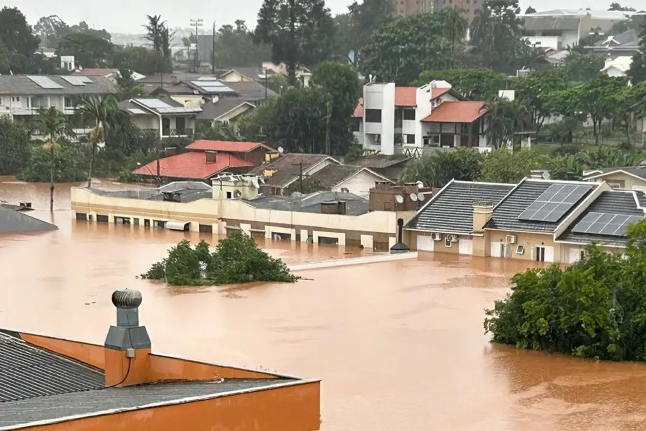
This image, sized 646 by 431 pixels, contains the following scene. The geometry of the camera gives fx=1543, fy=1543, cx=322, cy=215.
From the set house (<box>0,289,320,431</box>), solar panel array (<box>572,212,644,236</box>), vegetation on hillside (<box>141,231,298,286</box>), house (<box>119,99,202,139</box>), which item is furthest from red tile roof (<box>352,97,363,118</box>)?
house (<box>0,289,320,431</box>)

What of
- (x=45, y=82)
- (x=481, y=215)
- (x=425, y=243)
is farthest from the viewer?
(x=45, y=82)

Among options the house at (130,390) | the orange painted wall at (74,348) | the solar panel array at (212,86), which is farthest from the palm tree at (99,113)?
the house at (130,390)

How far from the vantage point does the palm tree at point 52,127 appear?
6075 cm

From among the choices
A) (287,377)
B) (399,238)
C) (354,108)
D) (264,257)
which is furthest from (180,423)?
(354,108)

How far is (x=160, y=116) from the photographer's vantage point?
240ft

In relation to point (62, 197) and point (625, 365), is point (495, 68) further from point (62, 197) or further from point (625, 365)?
point (625, 365)

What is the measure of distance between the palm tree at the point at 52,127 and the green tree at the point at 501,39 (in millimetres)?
34916

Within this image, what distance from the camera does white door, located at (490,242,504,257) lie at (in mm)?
39844

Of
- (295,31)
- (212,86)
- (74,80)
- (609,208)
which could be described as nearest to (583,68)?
(295,31)

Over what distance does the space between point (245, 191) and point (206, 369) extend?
3005 centimetres

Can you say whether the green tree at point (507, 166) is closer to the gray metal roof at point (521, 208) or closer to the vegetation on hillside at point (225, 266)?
the gray metal roof at point (521, 208)

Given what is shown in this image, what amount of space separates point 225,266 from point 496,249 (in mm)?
7995

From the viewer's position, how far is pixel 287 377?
17062 mm

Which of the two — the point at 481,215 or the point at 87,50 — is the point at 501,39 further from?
the point at 481,215
